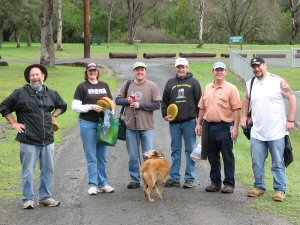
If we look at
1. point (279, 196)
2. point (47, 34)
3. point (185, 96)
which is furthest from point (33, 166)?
point (47, 34)

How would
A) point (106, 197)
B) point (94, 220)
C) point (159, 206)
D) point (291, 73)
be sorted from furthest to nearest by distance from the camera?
point (291, 73) → point (106, 197) → point (159, 206) → point (94, 220)

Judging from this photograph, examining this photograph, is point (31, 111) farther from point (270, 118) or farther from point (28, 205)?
point (270, 118)

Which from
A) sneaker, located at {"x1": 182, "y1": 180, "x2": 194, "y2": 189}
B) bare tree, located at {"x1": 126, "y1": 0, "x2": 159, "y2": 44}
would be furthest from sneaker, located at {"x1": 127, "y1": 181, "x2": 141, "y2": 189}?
bare tree, located at {"x1": 126, "y1": 0, "x2": 159, "y2": 44}

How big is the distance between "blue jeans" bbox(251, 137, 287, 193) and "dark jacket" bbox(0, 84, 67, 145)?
3.03m

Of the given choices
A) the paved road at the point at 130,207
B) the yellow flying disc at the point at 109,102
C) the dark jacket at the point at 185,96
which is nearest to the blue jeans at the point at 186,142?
the dark jacket at the point at 185,96

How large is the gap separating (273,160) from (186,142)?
56.1 inches

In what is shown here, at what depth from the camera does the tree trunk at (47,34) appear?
3238 cm

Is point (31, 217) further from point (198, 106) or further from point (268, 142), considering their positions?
point (268, 142)

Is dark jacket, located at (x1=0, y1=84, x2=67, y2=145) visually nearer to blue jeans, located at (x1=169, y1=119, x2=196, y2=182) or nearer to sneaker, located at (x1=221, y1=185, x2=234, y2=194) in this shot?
blue jeans, located at (x1=169, y1=119, x2=196, y2=182)

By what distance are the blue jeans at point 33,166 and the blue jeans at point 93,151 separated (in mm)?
694

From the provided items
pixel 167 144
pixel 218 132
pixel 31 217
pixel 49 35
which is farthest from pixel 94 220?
pixel 49 35

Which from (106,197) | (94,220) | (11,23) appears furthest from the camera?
(11,23)

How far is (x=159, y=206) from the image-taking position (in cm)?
775

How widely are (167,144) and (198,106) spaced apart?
461 centimetres
